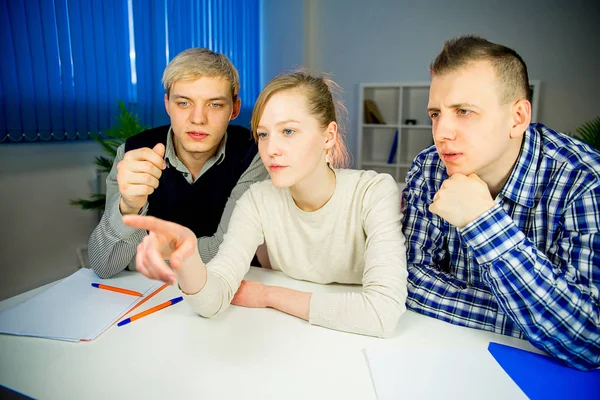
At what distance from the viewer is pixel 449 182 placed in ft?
3.05

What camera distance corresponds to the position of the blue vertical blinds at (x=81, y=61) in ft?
6.49

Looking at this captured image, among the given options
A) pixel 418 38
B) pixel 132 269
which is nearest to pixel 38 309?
pixel 132 269

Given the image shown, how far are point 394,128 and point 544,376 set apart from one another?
4.34 meters

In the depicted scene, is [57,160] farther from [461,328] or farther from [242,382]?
[461,328]

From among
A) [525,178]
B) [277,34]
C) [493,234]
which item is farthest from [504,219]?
[277,34]

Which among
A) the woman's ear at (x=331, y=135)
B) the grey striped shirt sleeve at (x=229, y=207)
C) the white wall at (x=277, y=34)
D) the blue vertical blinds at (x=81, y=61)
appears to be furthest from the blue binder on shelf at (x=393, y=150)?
the woman's ear at (x=331, y=135)

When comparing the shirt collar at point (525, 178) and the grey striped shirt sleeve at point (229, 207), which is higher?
the shirt collar at point (525, 178)

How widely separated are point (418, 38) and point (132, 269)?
4.49m

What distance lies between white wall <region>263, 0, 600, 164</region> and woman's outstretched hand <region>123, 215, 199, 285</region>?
13.9 ft

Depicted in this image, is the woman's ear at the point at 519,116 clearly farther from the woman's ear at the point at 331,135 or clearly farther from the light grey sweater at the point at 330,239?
the woman's ear at the point at 331,135

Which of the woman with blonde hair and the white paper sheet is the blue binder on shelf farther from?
the white paper sheet

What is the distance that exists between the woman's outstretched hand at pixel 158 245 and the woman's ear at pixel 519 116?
32.2 inches

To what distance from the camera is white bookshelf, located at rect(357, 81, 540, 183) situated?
4652 mm

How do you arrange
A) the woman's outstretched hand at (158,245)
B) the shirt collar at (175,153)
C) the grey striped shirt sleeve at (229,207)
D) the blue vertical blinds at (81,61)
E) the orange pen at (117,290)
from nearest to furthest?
the woman's outstretched hand at (158,245) < the orange pen at (117,290) < the grey striped shirt sleeve at (229,207) < the shirt collar at (175,153) < the blue vertical blinds at (81,61)
